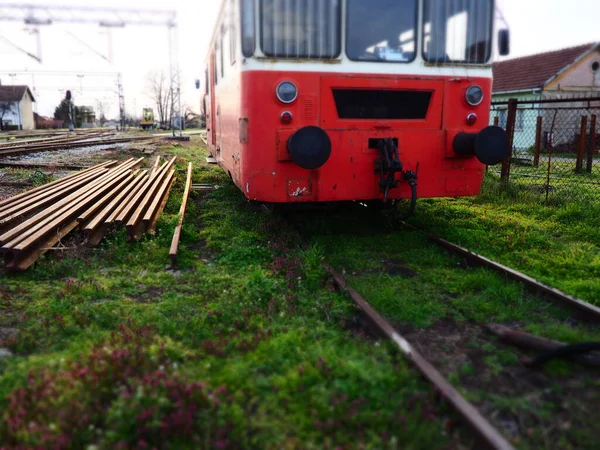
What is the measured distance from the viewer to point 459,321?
158 inches

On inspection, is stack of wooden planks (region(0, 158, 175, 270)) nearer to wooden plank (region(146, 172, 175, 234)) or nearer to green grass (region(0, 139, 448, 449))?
wooden plank (region(146, 172, 175, 234))

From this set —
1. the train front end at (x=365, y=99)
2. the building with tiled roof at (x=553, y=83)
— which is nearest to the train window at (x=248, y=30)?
the train front end at (x=365, y=99)

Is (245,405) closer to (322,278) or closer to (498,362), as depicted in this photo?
(498,362)

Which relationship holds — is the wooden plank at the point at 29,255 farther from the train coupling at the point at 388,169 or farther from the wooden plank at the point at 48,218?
the train coupling at the point at 388,169

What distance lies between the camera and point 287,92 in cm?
546

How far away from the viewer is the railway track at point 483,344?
262 centimetres

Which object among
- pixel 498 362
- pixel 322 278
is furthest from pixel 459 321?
pixel 322 278

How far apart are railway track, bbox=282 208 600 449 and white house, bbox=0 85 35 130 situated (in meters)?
73.7

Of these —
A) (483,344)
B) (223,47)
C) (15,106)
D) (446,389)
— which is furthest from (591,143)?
(15,106)

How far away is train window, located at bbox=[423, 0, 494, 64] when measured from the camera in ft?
19.3

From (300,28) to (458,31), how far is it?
192 centimetres

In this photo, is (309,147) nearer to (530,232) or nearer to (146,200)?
(530,232)

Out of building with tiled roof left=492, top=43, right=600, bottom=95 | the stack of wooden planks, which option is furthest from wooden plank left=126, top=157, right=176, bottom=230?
building with tiled roof left=492, top=43, right=600, bottom=95

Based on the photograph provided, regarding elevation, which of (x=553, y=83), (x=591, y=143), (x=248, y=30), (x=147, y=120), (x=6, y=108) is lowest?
(x=591, y=143)
